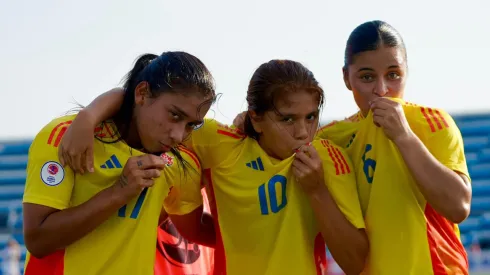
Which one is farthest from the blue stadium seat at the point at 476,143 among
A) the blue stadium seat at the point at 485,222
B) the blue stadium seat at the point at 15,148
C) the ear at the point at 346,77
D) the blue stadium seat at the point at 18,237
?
the ear at the point at 346,77

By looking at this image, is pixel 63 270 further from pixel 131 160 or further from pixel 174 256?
pixel 174 256

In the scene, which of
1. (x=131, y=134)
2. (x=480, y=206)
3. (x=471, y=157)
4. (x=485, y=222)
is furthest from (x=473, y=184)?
(x=131, y=134)

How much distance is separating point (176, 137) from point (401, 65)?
991 millimetres

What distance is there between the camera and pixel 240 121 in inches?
140

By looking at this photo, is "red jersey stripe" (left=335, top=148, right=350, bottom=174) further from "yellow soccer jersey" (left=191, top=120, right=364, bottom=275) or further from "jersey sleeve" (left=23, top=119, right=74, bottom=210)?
"jersey sleeve" (left=23, top=119, right=74, bottom=210)

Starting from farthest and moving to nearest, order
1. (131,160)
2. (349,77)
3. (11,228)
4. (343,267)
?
(11,228), (349,77), (343,267), (131,160)

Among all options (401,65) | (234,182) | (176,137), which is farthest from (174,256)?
(401,65)

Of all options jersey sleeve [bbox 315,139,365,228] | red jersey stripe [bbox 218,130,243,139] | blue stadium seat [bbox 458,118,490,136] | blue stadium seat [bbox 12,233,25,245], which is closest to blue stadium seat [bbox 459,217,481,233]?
blue stadium seat [bbox 458,118,490,136]

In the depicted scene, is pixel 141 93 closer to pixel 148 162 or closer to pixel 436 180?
pixel 148 162

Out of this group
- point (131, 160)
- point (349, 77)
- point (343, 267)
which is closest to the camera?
point (131, 160)

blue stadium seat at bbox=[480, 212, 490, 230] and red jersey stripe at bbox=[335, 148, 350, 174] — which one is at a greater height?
red jersey stripe at bbox=[335, 148, 350, 174]

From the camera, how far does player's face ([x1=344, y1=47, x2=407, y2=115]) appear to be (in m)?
3.23

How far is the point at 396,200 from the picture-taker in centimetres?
303

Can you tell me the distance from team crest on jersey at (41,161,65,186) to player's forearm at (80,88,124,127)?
8.2 inches
